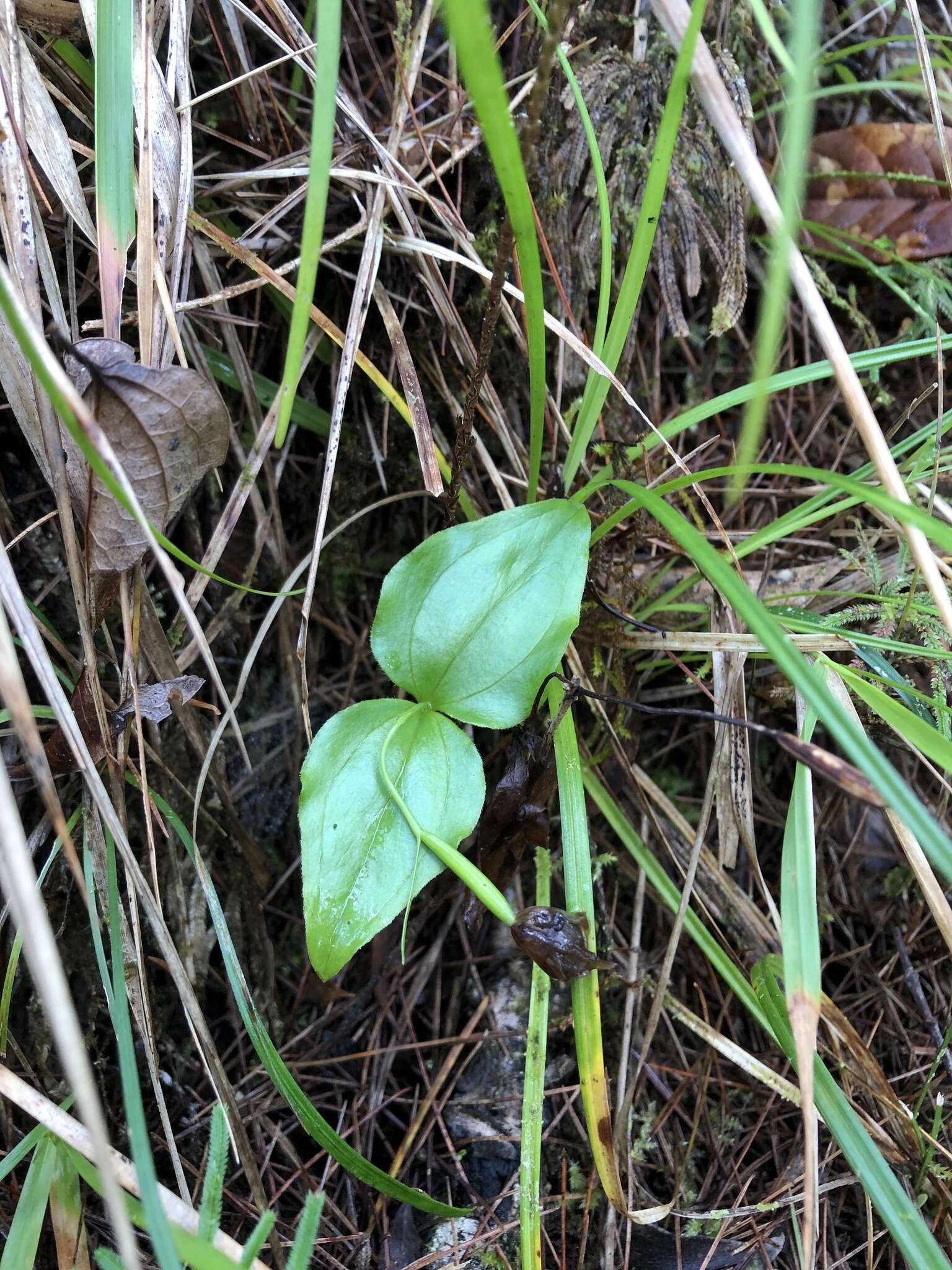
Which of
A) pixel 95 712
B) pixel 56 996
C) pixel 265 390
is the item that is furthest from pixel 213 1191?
pixel 265 390

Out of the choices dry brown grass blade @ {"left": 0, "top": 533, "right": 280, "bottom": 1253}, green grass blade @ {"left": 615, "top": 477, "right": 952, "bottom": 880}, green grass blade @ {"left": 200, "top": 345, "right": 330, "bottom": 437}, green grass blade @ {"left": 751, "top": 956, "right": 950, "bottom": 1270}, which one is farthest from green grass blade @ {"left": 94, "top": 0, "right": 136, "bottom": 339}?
green grass blade @ {"left": 751, "top": 956, "right": 950, "bottom": 1270}

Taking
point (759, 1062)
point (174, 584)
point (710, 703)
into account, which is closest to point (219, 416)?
point (174, 584)

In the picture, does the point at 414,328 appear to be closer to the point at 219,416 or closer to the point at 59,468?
the point at 219,416

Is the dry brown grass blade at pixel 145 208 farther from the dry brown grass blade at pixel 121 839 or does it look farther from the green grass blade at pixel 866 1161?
the green grass blade at pixel 866 1161

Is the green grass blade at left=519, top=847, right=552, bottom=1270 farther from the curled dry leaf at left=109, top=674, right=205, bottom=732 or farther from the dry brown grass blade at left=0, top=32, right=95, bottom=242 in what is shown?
the dry brown grass blade at left=0, top=32, right=95, bottom=242

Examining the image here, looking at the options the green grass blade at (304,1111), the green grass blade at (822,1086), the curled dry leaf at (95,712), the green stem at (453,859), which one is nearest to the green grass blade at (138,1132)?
the green grass blade at (304,1111)

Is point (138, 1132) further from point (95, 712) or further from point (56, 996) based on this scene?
point (95, 712)
